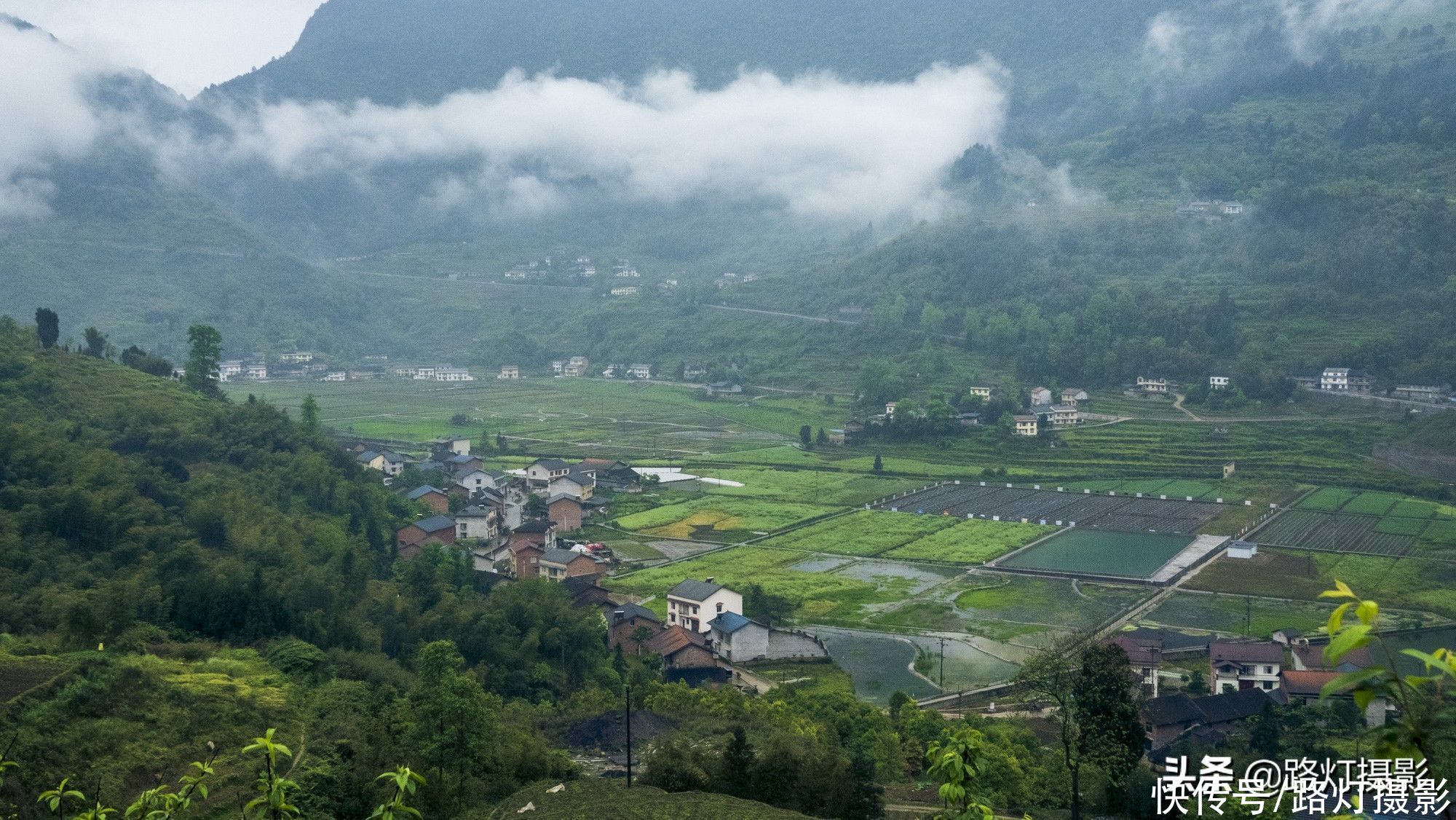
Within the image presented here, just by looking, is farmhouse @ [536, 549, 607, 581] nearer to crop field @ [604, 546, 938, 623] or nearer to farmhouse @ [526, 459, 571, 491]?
crop field @ [604, 546, 938, 623]

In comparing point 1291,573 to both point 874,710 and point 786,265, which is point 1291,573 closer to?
point 874,710

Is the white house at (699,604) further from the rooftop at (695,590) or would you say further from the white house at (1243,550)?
the white house at (1243,550)

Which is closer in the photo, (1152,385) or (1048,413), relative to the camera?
(1048,413)

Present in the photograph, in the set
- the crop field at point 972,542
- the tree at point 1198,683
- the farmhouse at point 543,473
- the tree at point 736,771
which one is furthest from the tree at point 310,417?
the tree at point 1198,683

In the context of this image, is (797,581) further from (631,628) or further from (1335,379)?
(1335,379)

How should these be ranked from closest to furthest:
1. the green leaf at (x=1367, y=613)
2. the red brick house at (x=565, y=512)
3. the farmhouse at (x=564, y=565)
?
the green leaf at (x=1367, y=613) < the farmhouse at (x=564, y=565) < the red brick house at (x=565, y=512)

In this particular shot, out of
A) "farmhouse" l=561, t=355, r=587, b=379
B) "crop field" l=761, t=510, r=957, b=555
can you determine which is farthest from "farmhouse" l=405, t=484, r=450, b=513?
"farmhouse" l=561, t=355, r=587, b=379

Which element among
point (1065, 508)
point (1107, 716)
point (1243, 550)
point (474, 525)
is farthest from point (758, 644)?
point (1065, 508)
